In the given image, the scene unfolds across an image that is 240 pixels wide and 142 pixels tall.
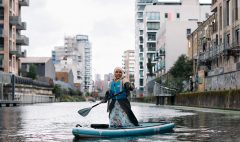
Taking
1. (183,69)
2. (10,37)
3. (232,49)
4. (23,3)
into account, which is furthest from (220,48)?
(23,3)

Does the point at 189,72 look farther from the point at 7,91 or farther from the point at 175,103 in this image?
the point at 7,91

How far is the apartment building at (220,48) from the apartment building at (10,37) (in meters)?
36.9

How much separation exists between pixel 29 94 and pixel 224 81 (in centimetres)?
6699

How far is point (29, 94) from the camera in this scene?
112 m

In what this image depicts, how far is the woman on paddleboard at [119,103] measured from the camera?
16.7m

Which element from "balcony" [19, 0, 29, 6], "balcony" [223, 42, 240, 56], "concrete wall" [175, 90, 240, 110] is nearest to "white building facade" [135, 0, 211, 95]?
"balcony" [19, 0, 29, 6]

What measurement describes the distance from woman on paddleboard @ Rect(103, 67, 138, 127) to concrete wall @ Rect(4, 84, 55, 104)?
75.8 m

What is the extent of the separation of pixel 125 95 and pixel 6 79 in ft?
242

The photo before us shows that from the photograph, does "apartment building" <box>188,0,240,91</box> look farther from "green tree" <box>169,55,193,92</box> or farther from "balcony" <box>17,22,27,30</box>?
"balcony" <box>17,22,27,30</box>

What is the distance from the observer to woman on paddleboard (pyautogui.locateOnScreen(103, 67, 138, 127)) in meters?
16.7

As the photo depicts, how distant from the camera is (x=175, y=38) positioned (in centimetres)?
12494

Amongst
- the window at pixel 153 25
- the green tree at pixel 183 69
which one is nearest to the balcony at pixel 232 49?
the green tree at pixel 183 69

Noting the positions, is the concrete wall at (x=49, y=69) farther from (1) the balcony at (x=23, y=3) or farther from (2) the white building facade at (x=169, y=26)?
(1) the balcony at (x=23, y=3)

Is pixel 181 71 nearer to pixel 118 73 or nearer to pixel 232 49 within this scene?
pixel 232 49
